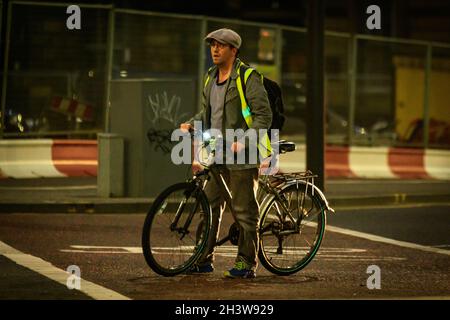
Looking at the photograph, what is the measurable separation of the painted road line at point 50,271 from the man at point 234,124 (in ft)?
3.45

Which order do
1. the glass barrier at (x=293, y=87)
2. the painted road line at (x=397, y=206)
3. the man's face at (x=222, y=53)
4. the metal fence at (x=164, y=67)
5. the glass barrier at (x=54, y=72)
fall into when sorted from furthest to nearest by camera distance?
the glass barrier at (x=293, y=87) → the metal fence at (x=164, y=67) → the glass barrier at (x=54, y=72) → the painted road line at (x=397, y=206) → the man's face at (x=222, y=53)

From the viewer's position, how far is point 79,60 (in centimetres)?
1989

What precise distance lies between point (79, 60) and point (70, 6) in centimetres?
97

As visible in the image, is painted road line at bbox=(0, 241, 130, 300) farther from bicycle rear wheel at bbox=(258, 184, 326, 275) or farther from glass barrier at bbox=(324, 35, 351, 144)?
glass barrier at bbox=(324, 35, 351, 144)

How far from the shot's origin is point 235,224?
1058cm

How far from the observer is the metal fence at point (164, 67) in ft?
A: 64.0

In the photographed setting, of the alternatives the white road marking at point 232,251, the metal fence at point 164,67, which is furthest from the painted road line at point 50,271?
the metal fence at point 164,67

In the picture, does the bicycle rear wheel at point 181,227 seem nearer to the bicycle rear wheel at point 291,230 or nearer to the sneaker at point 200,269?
the sneaker at point 200,269

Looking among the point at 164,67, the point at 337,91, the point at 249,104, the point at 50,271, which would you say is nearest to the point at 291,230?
the point at 249,104

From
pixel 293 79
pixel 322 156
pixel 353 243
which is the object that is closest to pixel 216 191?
pixel 353 243

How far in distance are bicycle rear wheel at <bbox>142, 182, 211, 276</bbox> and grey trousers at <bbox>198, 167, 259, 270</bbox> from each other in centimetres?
9

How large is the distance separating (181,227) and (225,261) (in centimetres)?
114
